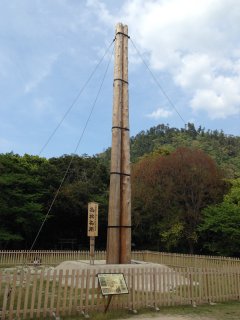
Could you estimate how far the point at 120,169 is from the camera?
1550 cm

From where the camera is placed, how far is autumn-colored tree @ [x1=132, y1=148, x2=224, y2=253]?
98.7 ft

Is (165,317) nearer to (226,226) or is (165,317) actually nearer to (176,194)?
(226,226)

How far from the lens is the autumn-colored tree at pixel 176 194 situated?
30.1m

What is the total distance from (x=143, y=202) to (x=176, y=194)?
3.05 m

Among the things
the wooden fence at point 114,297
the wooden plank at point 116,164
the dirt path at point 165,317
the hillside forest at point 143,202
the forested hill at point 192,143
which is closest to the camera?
the wooden fence at point 114,297

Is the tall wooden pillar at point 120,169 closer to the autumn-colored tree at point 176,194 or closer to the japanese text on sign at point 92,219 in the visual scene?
the japanese text on sign at point 92,219

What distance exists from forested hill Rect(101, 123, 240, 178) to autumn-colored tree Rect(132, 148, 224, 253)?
17.2 m

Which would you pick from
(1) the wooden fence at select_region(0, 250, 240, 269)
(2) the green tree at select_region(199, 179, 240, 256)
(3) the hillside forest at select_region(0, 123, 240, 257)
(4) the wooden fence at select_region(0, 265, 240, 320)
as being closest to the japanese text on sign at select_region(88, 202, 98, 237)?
(4) the wooden fence at select_region(0, 265, 240, 320)

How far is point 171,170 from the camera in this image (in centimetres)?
3159

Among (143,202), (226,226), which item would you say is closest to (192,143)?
(143,202)

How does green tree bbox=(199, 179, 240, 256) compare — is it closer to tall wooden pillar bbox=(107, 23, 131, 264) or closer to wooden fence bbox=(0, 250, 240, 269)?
wooden fence bbox=(0, 250, 240, 269)

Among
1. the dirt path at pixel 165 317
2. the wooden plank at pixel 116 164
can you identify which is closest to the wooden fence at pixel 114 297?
the dirt path at pixel 165 317

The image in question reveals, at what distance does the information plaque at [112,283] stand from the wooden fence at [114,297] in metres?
0.26

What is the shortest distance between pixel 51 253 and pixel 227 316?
1487 cm
